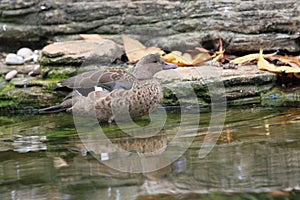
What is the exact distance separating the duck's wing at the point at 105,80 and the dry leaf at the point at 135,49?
4.36 ft

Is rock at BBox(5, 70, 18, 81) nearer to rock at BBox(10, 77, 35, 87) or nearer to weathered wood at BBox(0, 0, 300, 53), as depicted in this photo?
rock at BBox(10, 77, 35, 87)

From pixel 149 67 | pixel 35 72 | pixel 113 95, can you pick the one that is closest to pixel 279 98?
pixel 149 67

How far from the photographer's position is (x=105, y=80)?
5.47 metres

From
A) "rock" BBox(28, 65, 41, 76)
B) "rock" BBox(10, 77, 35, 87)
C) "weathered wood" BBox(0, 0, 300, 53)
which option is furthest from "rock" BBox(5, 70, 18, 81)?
"weathered wood" BBox(0, 0, 300, 53)

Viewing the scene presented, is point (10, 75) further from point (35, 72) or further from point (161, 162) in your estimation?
point (161, 162)

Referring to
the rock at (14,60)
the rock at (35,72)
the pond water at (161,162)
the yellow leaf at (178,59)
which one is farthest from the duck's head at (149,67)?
the rock at (14,60)

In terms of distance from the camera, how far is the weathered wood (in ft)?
22.3

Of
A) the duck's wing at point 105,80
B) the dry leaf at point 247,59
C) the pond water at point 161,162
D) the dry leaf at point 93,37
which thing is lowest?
the pond water at point 161,162

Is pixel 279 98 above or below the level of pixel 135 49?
below

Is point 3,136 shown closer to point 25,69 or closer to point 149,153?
point 149,153

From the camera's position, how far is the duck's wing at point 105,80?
5426 mm

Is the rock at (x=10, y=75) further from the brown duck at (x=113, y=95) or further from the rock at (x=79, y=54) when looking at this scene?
the brown duck at (x=113, y=95)

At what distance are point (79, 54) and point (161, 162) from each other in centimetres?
332

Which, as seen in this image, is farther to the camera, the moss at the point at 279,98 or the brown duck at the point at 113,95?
the moss at the point at 279,98
